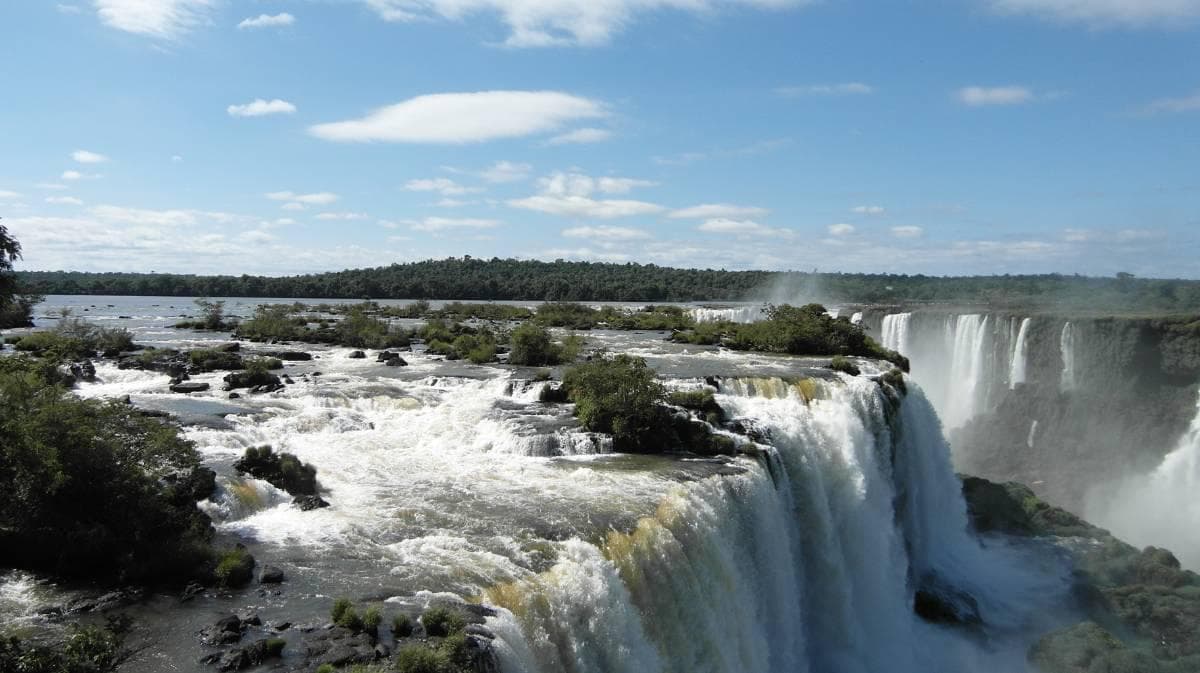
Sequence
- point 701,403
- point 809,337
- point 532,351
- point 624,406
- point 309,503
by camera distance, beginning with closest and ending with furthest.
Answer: point 309,503
point 624,406
point 701,403
point 532,351
point 809,337

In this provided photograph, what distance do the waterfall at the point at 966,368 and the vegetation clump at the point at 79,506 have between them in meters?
40.0

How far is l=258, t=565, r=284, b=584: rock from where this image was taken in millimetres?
11008

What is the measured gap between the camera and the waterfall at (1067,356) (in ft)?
127

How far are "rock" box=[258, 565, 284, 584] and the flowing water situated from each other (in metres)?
0.20

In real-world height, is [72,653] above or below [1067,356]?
below

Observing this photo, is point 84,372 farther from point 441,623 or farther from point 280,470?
point 441,623

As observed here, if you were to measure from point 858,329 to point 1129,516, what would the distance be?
13.7 meters

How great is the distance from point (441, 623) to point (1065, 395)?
3874 centimetres

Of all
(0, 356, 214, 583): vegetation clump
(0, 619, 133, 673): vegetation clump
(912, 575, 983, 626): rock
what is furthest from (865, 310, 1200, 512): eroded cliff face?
(0, 619, 133, 673): vegetation clump

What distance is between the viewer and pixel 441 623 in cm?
912

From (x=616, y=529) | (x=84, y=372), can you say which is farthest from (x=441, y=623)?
(x=84, y=372)

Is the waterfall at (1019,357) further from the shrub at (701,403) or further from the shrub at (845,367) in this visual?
the shrub at (701,403)

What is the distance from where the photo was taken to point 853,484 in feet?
65.9

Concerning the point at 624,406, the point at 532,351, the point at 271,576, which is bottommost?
the point at 271,576
